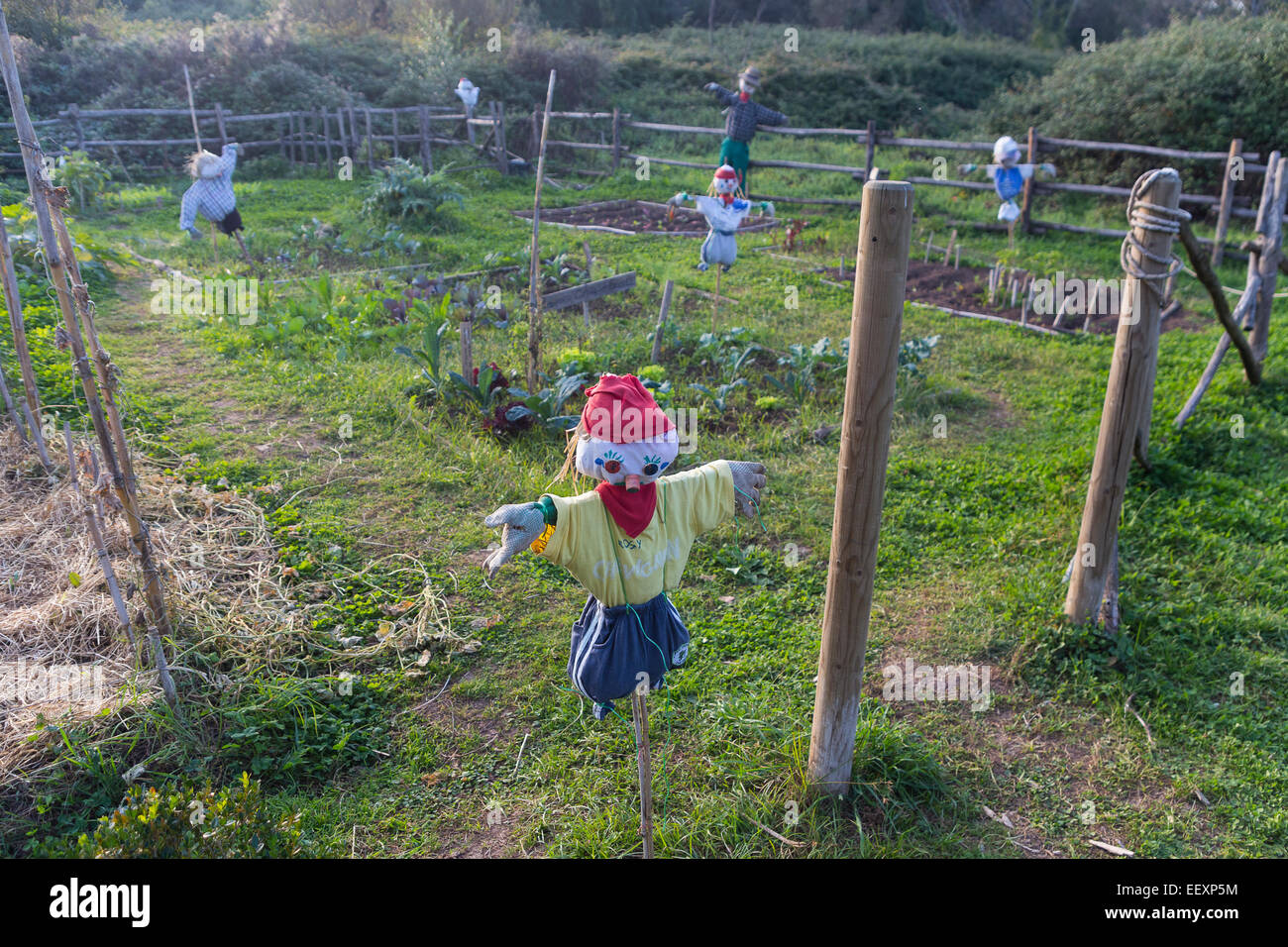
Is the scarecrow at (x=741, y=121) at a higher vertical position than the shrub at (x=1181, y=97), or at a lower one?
lower

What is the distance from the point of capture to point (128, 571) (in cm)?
389

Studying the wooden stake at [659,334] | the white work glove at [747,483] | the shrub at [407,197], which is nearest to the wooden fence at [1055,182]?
the shrub at [407,197]

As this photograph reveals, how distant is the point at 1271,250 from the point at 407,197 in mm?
10179

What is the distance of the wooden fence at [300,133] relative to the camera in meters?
14.8

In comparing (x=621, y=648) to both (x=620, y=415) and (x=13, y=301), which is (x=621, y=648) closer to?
(x=620, y=415)

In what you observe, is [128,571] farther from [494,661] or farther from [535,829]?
[535,829]

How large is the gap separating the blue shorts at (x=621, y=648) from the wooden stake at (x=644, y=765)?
56 millimetres

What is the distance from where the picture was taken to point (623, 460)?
2.29 meters

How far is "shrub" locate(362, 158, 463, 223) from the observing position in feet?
38.9

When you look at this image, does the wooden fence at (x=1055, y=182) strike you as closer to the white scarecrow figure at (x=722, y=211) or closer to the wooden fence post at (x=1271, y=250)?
the white scarecrow figure at (x=722, y=211)

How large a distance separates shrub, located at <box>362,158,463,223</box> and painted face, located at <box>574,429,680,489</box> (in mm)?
10640

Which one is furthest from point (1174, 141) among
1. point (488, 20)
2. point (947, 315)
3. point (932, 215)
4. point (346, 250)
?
point (488, 20)

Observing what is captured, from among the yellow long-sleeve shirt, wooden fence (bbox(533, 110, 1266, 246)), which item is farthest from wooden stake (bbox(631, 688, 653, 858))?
wooden fence (bbox(533, 110, 1266, 246))

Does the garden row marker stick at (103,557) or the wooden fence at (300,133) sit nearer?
the garden row marker stick at (103,557)
